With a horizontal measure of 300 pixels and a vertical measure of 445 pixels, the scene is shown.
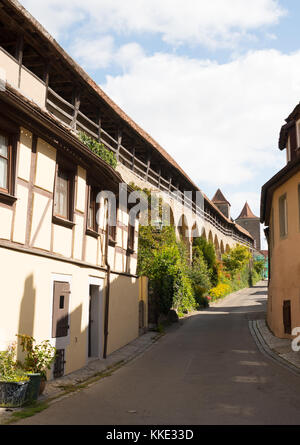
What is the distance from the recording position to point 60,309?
10.2 meters

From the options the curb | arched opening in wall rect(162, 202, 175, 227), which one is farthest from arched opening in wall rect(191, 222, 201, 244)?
the curb

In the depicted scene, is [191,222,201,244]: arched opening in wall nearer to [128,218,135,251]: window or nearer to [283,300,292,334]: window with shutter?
[128,218,135,251]: window

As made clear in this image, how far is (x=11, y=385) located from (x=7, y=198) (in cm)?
312

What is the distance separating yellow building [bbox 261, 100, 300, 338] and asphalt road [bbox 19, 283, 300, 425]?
1944 millimetres

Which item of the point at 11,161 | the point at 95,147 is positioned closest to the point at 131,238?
the point at 95,147

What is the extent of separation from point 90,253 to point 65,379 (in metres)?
3.50

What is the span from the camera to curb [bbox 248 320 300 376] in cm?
1156

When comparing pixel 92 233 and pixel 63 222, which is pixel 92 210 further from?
pixel 63 222

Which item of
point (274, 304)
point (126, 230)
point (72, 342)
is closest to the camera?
point (72, 342)

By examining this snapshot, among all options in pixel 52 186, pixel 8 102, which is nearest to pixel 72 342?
pixel 52 186

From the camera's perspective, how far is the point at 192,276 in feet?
111

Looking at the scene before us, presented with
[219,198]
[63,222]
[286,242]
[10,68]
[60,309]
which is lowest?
[60,309]

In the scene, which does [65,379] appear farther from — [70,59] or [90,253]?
[70,59]
